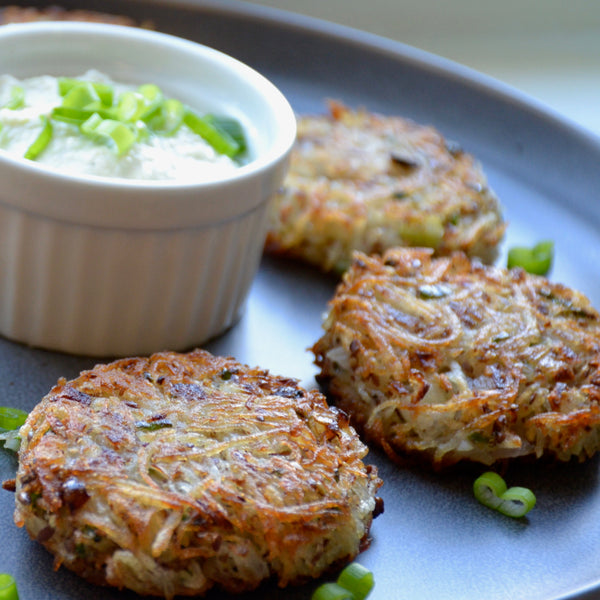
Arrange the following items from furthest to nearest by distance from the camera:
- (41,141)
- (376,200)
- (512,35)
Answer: (512,35) → (376,200) → (41,141)

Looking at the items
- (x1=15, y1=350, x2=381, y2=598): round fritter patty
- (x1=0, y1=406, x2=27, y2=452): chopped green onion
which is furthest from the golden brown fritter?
(x1=15, y1=350, x2=381, y2=598): round fritter patty

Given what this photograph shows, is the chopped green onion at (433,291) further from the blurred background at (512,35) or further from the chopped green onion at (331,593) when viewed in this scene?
the blurred background at (512,35)

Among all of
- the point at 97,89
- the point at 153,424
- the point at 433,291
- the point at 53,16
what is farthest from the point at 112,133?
the point at 53,16

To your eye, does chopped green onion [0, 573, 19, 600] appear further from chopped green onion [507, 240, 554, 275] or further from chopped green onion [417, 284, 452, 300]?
chopped green onion [507, 240, 554, 275]

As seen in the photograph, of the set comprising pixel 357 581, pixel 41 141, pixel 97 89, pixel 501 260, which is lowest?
pixel 357 581

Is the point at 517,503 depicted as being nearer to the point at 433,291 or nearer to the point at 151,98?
the point at 433,291

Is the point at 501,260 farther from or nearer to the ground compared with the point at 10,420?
farther from the ground
